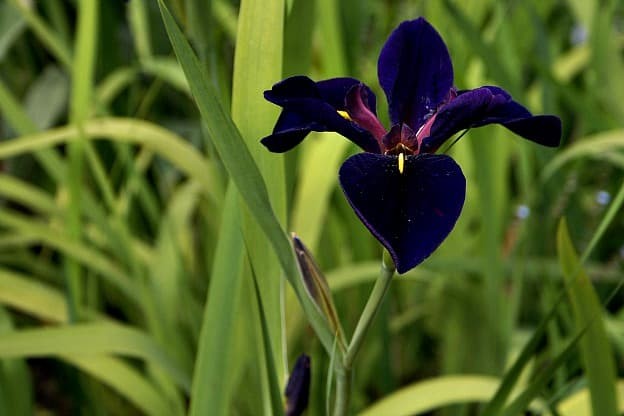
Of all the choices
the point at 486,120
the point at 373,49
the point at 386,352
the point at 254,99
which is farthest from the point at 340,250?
the point at 486,120

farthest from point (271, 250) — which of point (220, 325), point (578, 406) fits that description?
point (578, 406)

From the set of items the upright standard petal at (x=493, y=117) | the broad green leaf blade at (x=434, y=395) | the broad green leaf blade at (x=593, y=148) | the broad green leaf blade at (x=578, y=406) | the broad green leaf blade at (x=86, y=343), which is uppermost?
the broad green leaf blade at (x=593, y=148)

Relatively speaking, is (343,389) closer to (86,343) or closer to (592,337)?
(592,337)

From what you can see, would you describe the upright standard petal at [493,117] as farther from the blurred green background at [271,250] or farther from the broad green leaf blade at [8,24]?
the broad green leaf blade at [8,24]

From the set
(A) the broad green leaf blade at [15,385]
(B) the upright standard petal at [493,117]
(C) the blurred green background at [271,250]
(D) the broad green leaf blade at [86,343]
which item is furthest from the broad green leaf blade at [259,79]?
(A) the broad green leaf blade at [15,385]

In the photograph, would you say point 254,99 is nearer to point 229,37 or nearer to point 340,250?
point 340,250

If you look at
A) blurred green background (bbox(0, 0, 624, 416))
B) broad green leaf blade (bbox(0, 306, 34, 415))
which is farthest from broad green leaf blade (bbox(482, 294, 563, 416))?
broad green leaf blade (bbox(0, 306, 34, 415))
